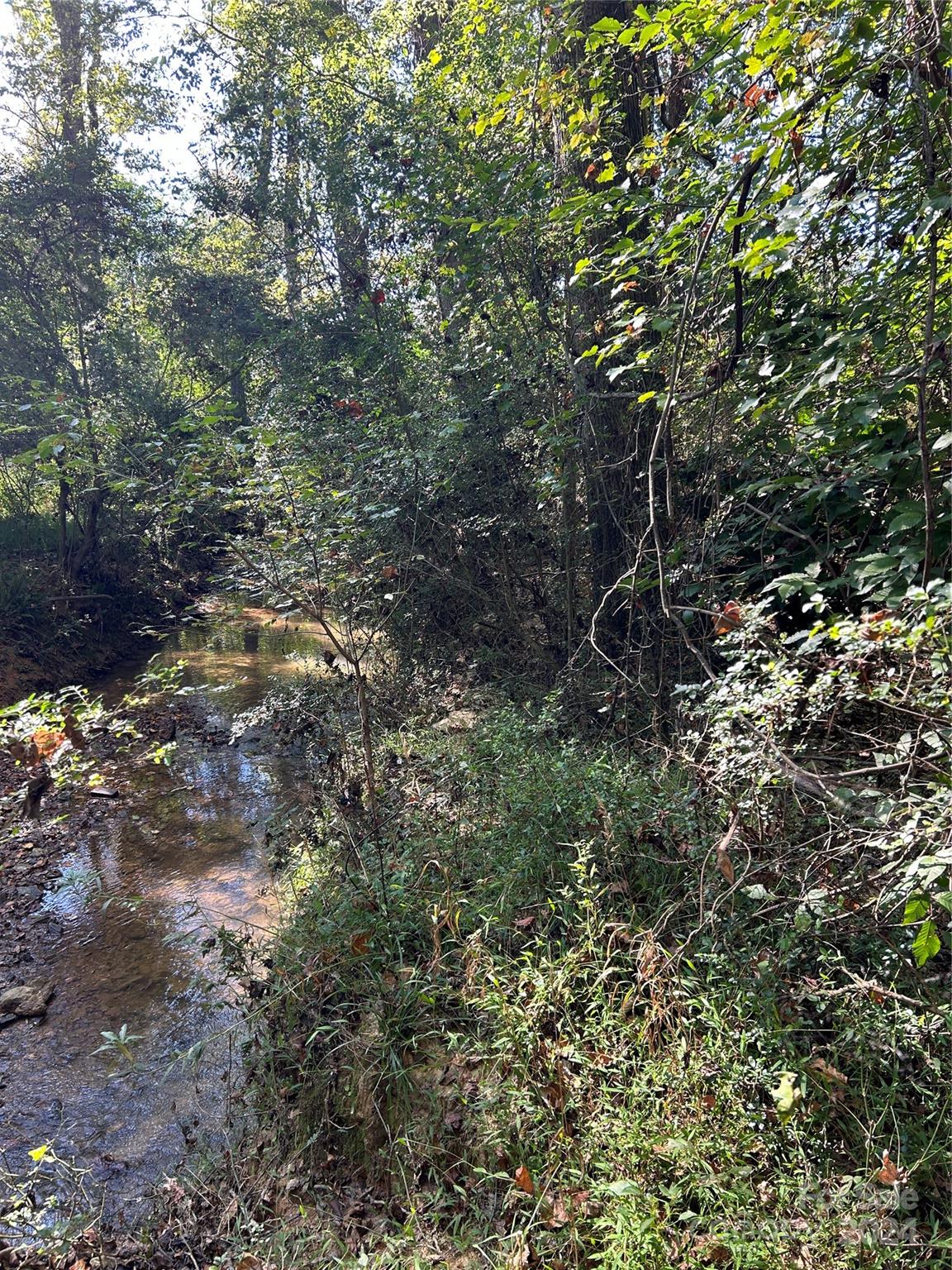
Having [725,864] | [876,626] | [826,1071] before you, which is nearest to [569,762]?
[725,864]

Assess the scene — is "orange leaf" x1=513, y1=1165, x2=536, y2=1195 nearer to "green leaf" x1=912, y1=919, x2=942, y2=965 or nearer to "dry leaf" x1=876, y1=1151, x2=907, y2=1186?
"dry leaf" x1=876, y1=1151, x2=907, y2=1186

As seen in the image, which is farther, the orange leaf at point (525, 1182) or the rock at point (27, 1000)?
the rock at point (27, 1000)

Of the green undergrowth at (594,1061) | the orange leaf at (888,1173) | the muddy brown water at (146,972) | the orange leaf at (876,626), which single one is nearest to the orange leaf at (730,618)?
the orange leaf at (876,626)

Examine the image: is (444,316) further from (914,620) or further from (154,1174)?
(154,1174)

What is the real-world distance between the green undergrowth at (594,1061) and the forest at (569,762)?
0.02 meters

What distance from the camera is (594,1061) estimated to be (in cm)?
249

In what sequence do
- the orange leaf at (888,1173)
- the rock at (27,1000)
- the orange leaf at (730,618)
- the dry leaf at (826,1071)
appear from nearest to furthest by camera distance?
the orange leaf at (888,1173), the dry leaf at (826,1071), the orange leaf at (730,618), the rock at (27,1000)

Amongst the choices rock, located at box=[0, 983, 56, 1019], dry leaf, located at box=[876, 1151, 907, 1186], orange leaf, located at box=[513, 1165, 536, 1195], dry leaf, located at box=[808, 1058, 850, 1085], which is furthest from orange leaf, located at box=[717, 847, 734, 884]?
rock, located at box=[0, 983, 56, 1019]

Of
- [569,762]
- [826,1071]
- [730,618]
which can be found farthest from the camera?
[569,762]

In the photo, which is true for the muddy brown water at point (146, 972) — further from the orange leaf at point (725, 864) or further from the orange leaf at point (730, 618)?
the orange leaf at point (730, 618)

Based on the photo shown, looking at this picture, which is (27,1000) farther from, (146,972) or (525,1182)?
(525,1182)

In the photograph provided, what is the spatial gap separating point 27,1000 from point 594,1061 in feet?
11.3

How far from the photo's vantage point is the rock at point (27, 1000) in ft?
13.3

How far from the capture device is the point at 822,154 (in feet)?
8.73
